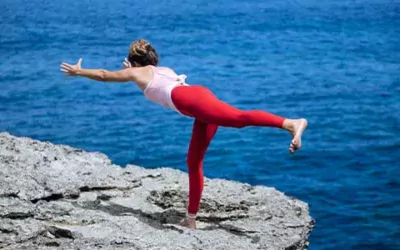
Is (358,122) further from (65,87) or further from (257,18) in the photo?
(257,18)

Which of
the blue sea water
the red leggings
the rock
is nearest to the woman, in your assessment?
the red leggings

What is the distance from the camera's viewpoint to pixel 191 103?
4.62 meters

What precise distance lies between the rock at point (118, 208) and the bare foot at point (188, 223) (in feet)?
0.20

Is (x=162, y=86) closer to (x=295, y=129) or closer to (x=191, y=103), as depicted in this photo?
(x=191, y=103)

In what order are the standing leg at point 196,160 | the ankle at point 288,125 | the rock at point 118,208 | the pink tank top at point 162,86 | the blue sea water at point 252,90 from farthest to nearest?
the blue sea water at point 252,90 < the standing leg at point 196,160 < the pink tank top at point 162,86 < the ankle at point 288,125 < the rock at point 118,208

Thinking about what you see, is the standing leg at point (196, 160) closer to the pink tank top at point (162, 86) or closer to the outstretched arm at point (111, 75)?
the pink tank top at point (162, 86)

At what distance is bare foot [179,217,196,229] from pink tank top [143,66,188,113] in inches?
26.0

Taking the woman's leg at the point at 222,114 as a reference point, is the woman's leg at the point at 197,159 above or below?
below

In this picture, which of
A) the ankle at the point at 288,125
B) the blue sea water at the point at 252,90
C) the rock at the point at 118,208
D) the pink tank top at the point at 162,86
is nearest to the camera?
the rock at the point at 118,208

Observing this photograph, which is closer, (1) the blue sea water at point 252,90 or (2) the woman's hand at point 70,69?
(2) the woman's hand at point 70,69

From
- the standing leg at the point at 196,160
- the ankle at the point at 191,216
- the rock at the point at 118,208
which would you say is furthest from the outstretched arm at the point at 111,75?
the ankle at the point at 191,216

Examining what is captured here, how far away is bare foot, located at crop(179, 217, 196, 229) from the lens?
474 cm

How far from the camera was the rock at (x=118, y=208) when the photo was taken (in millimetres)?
Answer: 4336

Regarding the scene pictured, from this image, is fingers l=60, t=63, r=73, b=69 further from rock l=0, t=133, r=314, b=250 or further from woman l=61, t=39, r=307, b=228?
rock l=0, t=133, r=314, b=250
